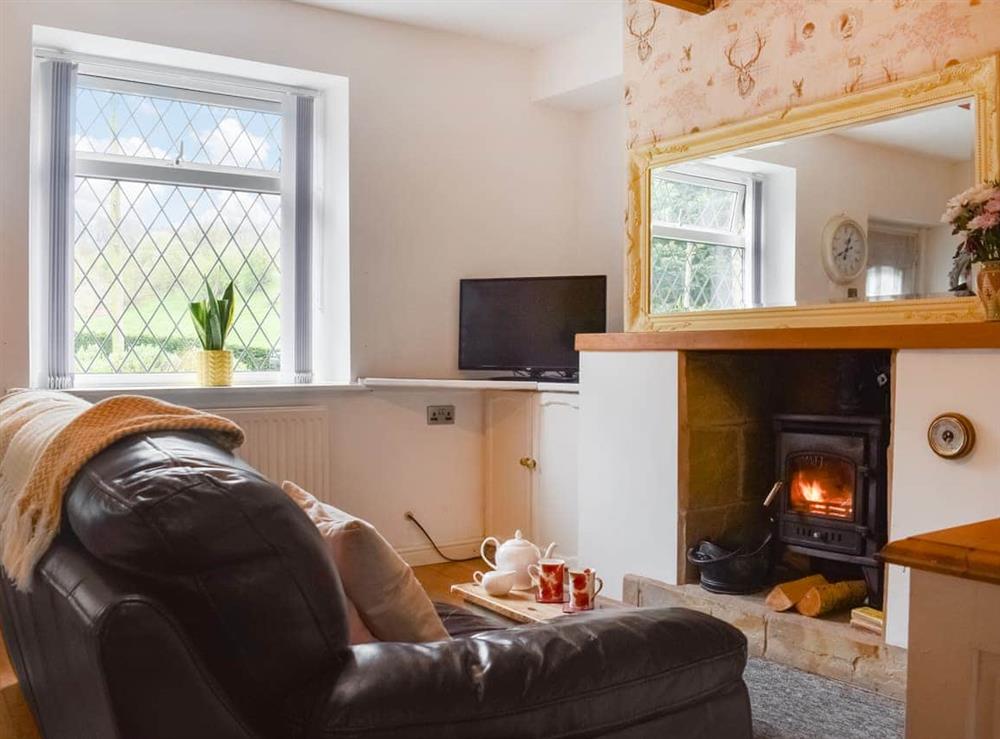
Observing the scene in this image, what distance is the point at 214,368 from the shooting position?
392 centimetres

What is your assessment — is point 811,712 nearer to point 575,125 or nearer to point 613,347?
point 613,347

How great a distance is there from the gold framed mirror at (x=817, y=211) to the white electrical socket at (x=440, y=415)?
1161mm

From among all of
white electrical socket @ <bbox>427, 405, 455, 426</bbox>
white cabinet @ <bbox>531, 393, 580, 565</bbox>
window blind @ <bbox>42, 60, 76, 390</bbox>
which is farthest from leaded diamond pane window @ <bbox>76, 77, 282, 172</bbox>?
white cabinet @ <bbox>531, 393, 580, 565</bbox>

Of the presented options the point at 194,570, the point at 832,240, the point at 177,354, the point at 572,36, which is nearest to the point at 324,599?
the point at 194,570

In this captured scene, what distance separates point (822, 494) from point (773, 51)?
5.13 feet

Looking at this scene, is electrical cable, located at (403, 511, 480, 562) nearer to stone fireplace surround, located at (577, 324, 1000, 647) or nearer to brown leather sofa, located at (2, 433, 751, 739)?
stone fireplace surround, located at (577, 324, 1000, 647)

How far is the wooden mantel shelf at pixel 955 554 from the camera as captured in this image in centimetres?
87

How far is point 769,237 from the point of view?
3252mm

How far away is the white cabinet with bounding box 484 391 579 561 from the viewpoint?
13.3ft

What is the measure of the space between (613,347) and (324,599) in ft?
8.47

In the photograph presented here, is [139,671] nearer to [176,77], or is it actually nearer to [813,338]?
[813,338]

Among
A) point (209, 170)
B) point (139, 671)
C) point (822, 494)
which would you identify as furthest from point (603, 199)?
point (139, 671)

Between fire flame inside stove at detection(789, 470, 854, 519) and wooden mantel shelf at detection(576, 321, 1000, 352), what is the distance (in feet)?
1.69

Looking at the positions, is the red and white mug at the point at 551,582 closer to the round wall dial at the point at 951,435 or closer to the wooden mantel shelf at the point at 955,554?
the round wall dial at the point at 951,435
